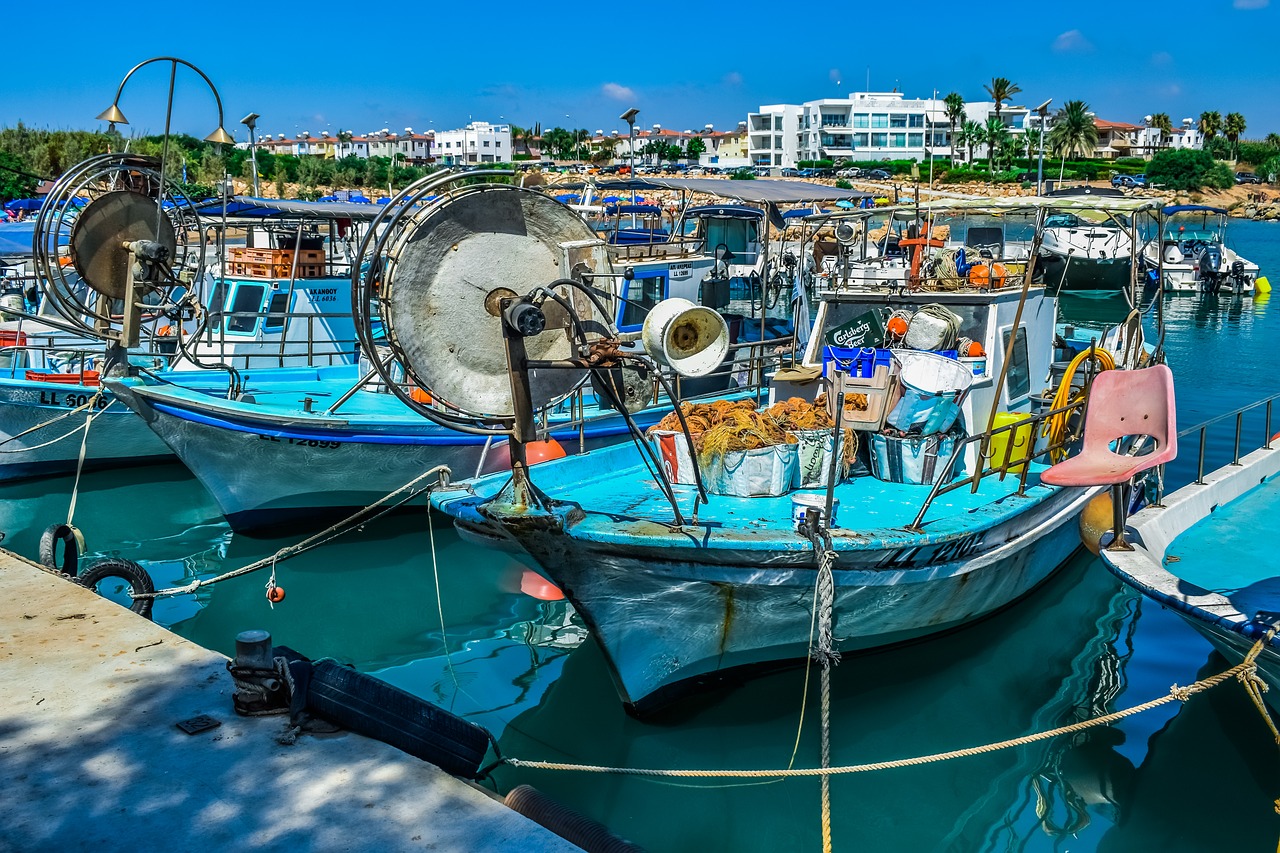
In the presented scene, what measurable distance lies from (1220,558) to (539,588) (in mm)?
5481

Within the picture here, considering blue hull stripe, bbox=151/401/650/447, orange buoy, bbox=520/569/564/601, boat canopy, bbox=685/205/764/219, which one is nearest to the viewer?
orange buoy, bbox=520/569/564/601

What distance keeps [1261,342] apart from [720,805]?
87.6ft

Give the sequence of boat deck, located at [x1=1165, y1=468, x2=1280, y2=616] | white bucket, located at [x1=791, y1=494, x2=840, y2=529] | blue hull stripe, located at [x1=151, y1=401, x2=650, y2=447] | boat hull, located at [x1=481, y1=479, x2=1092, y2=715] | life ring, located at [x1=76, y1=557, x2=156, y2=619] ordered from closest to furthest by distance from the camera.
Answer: boat deck, located at [x1=1165, y1=468, x2=1280, y2=616]
boat hull, located at [x1=481, y1=479, x2=1092, y2=715]
white bucket, located at [x1=791, y1=494, x2=840, y2=529]
life ring, located at [x1=76, y1=557, x2=156, y2=619]
blue hull stripe, located at [x1=151, y1=401, x2=650, y2=447]

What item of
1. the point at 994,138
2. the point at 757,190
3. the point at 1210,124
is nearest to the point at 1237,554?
the point at 757,190

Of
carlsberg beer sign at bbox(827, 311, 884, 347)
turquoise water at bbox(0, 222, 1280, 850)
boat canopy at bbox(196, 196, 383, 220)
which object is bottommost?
turquoise water at bbox(0, 222, 1280, 850)

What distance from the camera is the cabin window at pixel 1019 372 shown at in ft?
33.3

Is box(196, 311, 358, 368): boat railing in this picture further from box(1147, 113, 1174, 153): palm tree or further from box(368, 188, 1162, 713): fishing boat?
box(1147, 113, 1174, 153): palm tree

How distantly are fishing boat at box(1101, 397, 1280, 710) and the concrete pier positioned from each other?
3865 mm

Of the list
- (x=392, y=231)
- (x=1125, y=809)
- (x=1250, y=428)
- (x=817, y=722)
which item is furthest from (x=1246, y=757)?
(x=1250, y=428)

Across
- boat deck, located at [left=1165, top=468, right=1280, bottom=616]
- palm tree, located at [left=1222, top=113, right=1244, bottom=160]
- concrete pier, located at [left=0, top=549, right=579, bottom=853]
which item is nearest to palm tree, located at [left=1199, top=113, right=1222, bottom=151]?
palm tree, located at [left=1222, top=113, right=1244, bottom=160]

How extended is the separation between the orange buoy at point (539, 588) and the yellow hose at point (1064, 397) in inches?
179

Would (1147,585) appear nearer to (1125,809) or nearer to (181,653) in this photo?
(1125,809)

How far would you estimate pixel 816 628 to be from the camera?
8164 mm

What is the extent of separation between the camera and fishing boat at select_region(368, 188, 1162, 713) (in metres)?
7.25
